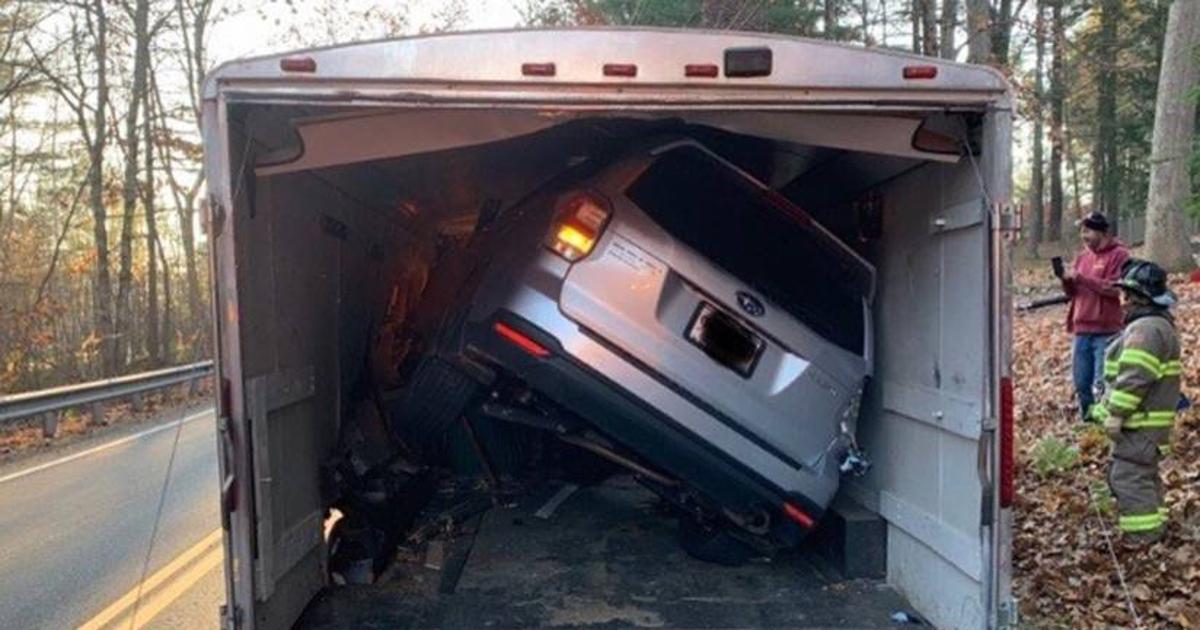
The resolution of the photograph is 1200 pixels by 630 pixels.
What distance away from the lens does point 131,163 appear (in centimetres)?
2219

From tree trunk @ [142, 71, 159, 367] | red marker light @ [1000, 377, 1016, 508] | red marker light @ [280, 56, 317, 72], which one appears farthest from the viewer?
tree trunk @ [142, 71, 159, 367]

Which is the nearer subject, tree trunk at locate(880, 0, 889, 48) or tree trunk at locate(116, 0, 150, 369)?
tree trunk at locate(116, 0, 150, 369)

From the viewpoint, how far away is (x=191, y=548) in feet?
22.8

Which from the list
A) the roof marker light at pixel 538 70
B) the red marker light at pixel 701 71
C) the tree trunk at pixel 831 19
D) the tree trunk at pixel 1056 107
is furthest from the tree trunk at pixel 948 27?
the roof marker light at pixel 538 70

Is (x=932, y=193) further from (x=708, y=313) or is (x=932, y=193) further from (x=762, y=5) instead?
(x=762, y=5)

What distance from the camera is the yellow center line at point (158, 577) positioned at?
5.36m

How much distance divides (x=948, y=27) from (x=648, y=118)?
1581 centimetres

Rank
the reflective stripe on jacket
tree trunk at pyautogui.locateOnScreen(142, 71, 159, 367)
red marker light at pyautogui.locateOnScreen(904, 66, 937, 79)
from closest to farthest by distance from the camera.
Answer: red marker light at pyautogui.locateOnScreen(904, 66, 937, 79), the reflective stripe on jacket, tree trunk at pyautogui.locateOnScreen(142, 71, 159, 367)

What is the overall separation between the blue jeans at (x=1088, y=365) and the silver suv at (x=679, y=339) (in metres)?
3.95

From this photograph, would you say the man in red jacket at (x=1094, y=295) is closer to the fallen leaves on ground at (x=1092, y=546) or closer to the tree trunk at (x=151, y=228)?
the fallen leaves on ground at (x=1092, y=546)

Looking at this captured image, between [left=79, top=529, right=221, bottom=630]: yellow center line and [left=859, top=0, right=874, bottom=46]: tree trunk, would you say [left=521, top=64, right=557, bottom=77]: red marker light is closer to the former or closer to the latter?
[left=79, top=529, right=221, bottom=630]: yellow center line

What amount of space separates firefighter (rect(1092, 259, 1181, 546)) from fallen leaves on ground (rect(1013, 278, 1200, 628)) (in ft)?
0.64

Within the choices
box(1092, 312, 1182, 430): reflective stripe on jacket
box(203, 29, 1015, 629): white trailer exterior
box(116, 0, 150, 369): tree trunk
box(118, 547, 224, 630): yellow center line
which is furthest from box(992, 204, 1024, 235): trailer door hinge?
box(116, 0, 150, 369): tree trunk

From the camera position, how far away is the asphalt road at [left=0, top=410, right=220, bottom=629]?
581 cm
